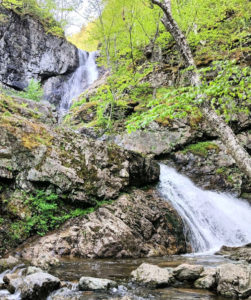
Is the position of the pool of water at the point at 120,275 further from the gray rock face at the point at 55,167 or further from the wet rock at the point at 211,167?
the wet rock at the point at 211,167

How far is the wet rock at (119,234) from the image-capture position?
229 inches

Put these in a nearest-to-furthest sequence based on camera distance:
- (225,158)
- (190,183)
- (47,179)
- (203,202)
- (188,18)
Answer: (47,179) → (203,202) → (190,183) → (225,158) → (188,18)

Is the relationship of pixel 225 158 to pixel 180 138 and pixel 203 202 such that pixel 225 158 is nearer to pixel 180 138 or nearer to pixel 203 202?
pixel 180 138

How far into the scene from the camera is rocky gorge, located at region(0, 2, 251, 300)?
363 cm

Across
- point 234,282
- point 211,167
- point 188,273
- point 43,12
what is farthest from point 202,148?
point 43,12

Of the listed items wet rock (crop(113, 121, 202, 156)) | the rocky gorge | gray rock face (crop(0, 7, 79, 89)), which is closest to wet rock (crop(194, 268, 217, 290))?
the rocky gorge

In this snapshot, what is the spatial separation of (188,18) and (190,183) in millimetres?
9311

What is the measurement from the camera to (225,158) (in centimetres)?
1150

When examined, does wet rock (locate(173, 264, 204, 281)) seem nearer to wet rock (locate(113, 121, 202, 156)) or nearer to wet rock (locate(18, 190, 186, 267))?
wet rock (locate(18, 190, 186, 267))

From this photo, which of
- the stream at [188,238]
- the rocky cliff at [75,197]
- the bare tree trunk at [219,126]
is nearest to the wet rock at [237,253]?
the stream at [188,238]

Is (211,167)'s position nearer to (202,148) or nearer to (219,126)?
(202,148)

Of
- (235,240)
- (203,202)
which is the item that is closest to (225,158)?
(203,202)

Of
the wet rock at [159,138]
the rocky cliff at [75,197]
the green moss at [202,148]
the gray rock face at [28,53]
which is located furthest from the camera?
the gray rock face at [28,53]

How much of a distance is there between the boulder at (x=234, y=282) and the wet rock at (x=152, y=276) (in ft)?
2.56
